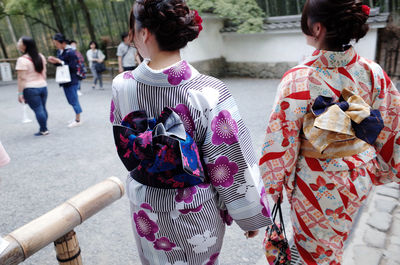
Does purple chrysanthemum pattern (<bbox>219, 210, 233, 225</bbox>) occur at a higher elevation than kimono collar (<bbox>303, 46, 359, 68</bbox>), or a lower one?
lower

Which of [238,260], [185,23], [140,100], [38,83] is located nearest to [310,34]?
[185,23]

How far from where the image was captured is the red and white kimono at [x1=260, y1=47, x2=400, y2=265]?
145cm

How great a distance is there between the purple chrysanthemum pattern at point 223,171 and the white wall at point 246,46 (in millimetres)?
9238

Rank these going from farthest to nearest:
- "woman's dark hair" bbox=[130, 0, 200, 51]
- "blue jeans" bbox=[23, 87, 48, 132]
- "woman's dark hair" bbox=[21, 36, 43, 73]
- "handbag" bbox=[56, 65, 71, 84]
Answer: "handbag" bbox=[56, 65, 71, 84]
"blue jeans" bbox=[23, 87, 48, 132]
"woman's dark hair" bbox=[21, 36, 43, 73]
"woman's dark hair" bbox=[130, 0, 200, 51]

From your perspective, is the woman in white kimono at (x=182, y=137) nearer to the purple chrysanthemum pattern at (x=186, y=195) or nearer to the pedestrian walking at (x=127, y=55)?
the purple chrysanthemum pattern at (x=186, y=195)

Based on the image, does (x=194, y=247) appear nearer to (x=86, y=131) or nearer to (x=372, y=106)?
(x=372, y=106)

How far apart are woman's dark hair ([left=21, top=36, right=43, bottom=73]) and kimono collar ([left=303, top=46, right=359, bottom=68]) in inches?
199

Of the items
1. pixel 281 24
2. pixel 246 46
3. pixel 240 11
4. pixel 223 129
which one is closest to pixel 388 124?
pixel 223 129

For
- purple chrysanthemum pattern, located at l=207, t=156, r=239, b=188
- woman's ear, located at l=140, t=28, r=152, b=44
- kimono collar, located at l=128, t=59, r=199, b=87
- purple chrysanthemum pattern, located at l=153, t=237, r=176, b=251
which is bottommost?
purple chrysanthemum pattern, located at l=153, t=237, r=176, b=251

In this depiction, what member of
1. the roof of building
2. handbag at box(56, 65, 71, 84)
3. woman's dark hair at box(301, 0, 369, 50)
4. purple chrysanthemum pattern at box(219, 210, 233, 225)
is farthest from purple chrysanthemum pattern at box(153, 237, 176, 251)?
the roof of building

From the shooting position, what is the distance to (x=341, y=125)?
1.39 m

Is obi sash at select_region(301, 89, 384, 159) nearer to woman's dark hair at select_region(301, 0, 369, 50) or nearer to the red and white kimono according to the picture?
the red and white kimono

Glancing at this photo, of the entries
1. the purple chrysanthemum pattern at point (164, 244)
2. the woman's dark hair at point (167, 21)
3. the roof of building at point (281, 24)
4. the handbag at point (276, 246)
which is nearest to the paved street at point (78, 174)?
the handbag at point (276, 246)

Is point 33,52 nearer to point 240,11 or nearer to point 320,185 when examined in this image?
point 320,185
